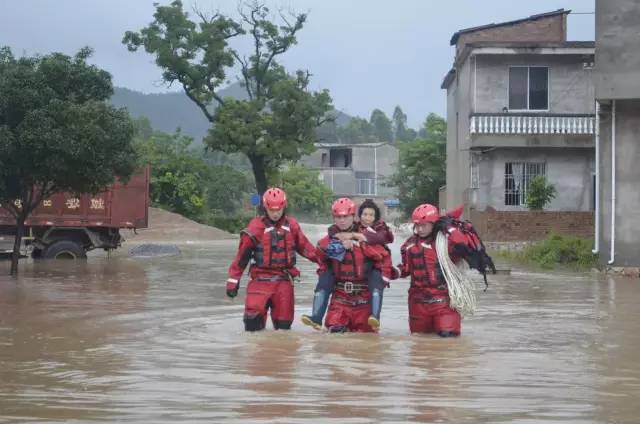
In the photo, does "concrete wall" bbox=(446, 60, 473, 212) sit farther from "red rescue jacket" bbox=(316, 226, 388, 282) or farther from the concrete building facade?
"red rescue jacket" bbox=(316, 226, 388, 282)

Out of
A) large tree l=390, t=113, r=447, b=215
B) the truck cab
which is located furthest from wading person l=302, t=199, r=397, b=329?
large tree l=390, t=113, r=447, b=215

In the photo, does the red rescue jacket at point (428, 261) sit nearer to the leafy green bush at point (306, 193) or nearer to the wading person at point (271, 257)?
the wading person at point (271, 257)

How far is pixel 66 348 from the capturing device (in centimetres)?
1114

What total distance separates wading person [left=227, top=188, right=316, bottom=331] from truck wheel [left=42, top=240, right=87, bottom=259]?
1809 centimetres

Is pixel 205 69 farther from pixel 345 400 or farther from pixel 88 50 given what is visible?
pixel 345 400

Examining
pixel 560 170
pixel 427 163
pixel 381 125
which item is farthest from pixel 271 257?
pixel 381 125

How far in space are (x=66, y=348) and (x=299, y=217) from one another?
80.5 m

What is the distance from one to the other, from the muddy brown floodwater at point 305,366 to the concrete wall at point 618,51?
6.18m

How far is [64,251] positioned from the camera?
28.7 metres

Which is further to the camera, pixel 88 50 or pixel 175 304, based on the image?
pixel 88 50

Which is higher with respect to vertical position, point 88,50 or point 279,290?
point 88,50

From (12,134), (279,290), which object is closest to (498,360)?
(279,290)

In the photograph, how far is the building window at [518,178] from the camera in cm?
3556

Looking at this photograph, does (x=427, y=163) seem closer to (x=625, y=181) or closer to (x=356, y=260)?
(x=625, y=181)
